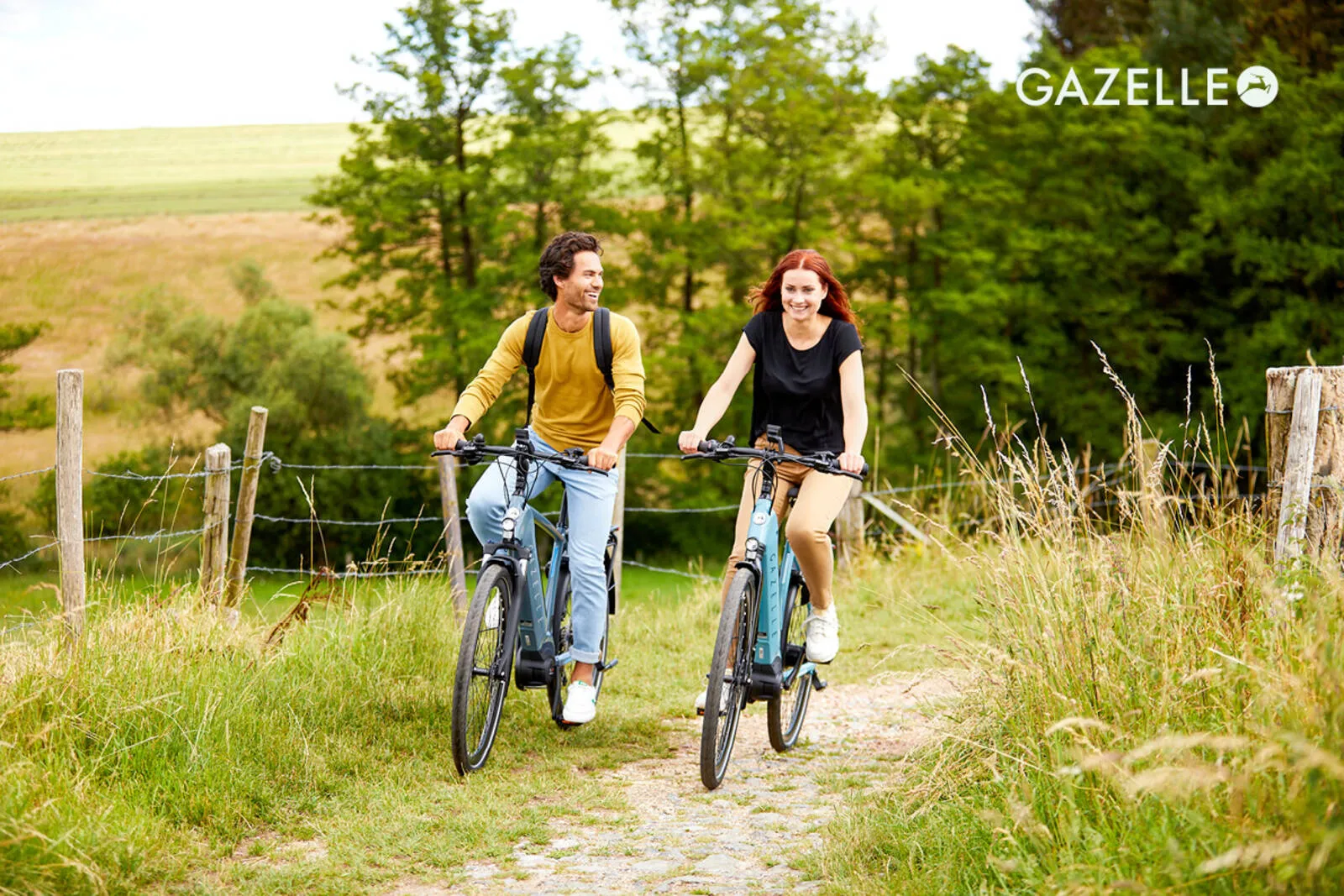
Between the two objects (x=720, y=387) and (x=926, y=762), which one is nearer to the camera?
(x=926, y=762)

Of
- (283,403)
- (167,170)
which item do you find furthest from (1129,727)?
(167,170)

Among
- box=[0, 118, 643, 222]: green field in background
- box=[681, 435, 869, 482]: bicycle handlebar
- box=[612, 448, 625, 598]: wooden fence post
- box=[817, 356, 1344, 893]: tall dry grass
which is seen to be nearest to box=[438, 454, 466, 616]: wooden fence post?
box=[612, 448, 625, 598]: wooden fence post

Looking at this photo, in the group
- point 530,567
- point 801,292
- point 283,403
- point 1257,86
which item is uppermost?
point 1257,86

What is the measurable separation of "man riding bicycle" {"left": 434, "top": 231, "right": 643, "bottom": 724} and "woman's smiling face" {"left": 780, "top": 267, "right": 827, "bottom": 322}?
67 centimetres

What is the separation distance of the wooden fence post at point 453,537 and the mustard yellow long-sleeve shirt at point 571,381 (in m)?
1.50

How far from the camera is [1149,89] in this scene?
2980cm

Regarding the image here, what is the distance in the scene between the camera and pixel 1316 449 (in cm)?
565

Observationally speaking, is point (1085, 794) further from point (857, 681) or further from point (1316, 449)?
point (857, 681)

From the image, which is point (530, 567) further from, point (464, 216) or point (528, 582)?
point (464, 216)

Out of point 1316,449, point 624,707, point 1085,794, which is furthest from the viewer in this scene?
point 624,707

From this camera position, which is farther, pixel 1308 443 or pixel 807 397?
pixel 1308 443

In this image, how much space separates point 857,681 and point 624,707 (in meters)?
1.56

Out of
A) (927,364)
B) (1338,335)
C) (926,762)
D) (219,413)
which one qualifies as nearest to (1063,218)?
(927,364)

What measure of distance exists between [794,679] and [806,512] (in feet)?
2.62
